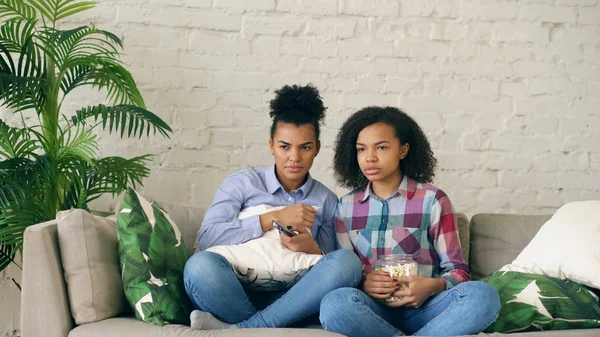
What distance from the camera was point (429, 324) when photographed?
6.50 feet

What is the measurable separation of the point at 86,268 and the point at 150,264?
0.17 meters

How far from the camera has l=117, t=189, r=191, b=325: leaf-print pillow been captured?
197cm

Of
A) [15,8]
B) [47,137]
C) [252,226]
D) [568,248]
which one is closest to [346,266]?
[252,226]

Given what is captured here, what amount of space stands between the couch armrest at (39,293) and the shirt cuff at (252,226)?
588mm

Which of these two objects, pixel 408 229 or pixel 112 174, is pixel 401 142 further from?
pixel 112 174

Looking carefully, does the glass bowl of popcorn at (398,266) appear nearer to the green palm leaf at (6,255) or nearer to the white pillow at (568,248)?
the white pillow at (568,248)

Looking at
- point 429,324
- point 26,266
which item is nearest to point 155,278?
point 26,266

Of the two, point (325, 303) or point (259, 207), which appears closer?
point (325, 303)

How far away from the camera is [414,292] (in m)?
2.03

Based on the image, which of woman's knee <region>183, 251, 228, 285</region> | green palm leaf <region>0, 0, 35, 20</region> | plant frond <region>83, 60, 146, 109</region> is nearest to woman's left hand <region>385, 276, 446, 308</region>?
woman's knee <region>183, 251, 228, 285</region>

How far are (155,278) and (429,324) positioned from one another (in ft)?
2.51

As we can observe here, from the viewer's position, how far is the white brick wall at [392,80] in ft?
9.74

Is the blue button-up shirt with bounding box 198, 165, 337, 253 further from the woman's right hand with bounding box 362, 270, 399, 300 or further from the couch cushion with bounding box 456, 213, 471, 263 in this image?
the couch cushion with bounding box 456, 213, 471, 263

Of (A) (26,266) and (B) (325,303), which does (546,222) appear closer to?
(B) (325,303)
